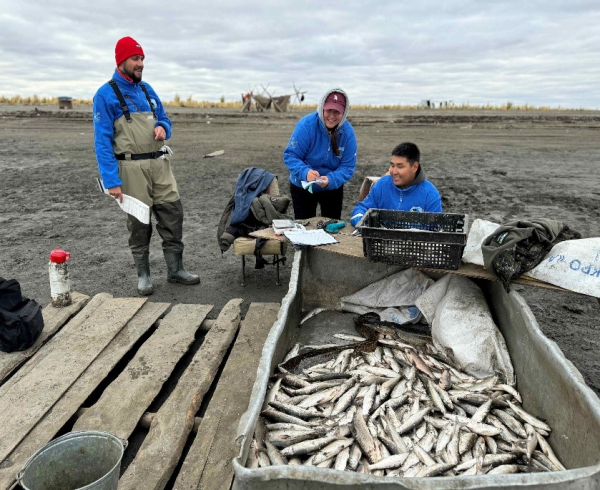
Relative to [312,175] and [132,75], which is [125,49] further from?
[312,175]

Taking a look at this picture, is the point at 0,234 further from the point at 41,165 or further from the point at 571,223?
the point at 571,223

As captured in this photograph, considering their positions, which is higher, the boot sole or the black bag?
Answer: the black bag

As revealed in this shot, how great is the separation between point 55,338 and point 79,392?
3.17 feet

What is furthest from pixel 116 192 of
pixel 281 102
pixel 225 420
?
pixel 281 102

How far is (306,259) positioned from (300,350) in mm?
1121

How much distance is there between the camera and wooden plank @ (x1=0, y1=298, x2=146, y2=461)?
3.61 metres

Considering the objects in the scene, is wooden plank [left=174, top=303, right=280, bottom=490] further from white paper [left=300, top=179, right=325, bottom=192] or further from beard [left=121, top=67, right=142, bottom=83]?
beard [left=121, top=67, right=142, bottom=83]

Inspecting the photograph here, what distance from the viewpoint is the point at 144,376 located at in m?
4.28

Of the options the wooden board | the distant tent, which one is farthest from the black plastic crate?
the distant tent

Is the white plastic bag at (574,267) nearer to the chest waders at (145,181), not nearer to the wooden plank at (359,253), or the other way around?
the wooden plank at (359,253)

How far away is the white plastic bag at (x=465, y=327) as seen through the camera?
401 cm

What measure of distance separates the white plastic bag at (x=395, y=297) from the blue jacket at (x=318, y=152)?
1548mm

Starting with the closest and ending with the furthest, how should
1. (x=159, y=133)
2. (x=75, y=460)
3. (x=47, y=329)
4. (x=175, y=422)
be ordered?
(x=75, y=460)
(x=175, y=422)
(x=47, y=329)
(x=159, y=133)

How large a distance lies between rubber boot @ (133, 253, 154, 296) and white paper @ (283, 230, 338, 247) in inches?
79.2
